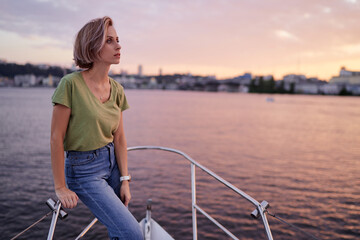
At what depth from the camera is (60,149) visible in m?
1.81

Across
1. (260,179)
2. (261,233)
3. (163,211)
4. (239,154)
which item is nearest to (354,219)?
Answer: (261,233)

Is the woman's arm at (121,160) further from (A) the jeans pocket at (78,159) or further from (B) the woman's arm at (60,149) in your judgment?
(B) the woman's arm at (60,149)

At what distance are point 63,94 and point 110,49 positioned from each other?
18.7 inches

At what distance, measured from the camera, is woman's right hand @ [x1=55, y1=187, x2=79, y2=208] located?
6.02 ft

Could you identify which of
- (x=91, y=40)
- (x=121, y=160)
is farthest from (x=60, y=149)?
(x=91, y=40)

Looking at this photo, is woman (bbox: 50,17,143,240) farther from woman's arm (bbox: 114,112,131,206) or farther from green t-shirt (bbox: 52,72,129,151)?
woman's arm (bbox: 114,112,131,206)

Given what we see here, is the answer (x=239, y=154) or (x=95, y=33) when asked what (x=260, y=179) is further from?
(x=95, y=33)

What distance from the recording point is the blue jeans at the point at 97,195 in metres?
1.89

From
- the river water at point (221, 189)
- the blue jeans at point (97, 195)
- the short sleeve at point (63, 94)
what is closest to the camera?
the short sleeve at point (63, 94)

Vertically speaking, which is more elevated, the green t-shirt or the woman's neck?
the woman's neck

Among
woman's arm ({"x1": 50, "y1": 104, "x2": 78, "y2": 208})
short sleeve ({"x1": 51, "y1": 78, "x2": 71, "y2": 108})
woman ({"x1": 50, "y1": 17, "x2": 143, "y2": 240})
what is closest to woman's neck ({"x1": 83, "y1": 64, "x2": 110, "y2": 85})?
woman ({"x1": 50, "y1": 17, "x2": 143, "y2": 240})

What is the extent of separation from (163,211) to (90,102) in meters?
8.61

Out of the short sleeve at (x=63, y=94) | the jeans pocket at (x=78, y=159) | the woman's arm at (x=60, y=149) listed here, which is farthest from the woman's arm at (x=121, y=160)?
the short sleeve at (x=63, y=94)

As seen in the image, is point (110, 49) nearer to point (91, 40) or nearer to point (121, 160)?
point (91, 40)
